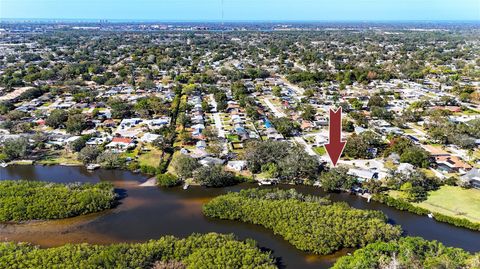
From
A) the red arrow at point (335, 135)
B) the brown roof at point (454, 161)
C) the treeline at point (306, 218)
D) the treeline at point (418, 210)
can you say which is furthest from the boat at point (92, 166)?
the brown roof at point (454, 161)

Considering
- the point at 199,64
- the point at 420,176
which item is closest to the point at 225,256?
the point at 420,176

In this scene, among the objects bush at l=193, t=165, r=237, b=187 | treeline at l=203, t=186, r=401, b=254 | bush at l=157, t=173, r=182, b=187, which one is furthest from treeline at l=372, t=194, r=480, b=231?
bush at l=157, t=173, r=182, b=187

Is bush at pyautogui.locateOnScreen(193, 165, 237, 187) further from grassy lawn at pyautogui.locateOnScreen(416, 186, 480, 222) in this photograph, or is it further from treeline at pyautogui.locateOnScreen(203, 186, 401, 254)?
grassy lawn at pyautogui.locateOnScreen(416, 186, 480, 222)

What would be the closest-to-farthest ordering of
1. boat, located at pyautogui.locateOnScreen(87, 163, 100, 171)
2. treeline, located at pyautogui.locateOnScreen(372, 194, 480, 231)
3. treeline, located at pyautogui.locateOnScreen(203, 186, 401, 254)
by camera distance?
treeline, located at pyautogui.locateOnScreen(203, 186, 401, 254)
treeline, located at pyautogui.locateOnScreen(372, 194, 480, 231)
boat, located at pyautogui.locateOnScreen(87, 163, 100, 171)

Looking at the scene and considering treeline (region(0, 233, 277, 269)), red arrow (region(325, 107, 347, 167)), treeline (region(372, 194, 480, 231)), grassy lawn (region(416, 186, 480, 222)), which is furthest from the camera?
grassy lawn (region(416, 186, 480, 222))

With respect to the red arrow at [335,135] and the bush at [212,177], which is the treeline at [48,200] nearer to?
the bush at [212,177]

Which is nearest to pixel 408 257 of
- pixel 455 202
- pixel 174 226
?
pixel 455 202

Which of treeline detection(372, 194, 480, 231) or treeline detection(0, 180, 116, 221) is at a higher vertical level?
treeline detection(0, 180, 116, 221)
